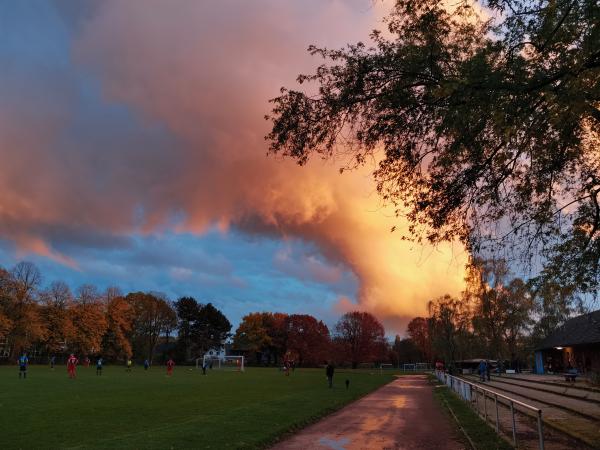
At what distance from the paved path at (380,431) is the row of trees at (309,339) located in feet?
284

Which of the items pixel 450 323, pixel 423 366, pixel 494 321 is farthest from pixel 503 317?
pixel 423 366

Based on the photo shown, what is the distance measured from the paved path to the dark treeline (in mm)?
58917

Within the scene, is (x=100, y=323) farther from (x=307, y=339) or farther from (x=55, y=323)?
(x=307, y=339)

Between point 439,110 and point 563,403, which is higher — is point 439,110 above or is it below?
above

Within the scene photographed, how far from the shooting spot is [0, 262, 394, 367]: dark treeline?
70.6 m

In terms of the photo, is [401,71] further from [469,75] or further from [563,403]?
[563,403]

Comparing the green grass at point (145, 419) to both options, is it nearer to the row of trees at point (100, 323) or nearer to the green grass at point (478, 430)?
the green grass at point (478, 430)

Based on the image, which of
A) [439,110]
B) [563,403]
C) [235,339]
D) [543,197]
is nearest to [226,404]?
[563,403]

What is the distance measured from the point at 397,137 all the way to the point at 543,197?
4.23 m

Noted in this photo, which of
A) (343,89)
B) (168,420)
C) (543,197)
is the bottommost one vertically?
(168,420)

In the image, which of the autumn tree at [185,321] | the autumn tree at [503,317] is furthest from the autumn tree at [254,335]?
the autumn tree at [503,317]

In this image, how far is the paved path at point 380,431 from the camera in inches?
480

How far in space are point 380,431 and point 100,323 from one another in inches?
2932

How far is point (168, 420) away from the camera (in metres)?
15.8
